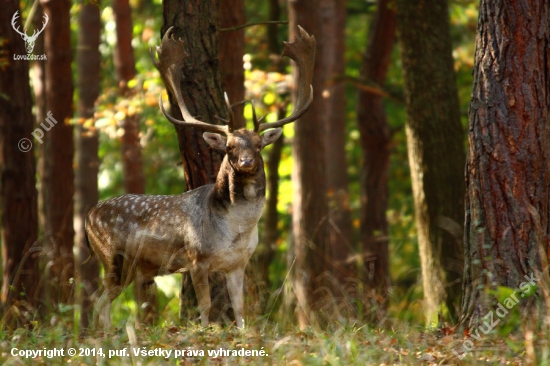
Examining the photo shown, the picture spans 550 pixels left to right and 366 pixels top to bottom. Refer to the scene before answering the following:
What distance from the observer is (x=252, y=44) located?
2022cm

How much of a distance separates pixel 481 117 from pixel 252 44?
13.6 metres

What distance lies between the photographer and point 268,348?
20.8ft

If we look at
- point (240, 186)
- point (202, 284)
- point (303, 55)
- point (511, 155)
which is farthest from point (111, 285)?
point (511, 155)

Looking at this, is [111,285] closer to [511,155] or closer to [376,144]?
[511,155]

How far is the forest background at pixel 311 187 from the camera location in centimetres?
685

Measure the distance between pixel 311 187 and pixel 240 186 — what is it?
6.33m

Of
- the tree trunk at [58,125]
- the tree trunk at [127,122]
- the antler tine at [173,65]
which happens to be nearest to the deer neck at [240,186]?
the antler tine at [173,65]

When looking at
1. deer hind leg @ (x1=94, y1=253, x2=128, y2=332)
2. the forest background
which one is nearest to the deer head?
the forest background

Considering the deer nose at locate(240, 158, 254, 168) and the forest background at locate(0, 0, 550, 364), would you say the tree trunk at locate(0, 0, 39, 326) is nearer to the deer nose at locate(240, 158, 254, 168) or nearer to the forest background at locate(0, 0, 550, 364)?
the forest background at locate(0, 0, 550, 364)

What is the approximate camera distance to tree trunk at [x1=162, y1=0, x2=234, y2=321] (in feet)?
29.8

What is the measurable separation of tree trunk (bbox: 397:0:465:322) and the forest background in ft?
0.07

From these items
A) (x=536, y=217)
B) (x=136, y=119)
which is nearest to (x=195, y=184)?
(x=536, y=217)

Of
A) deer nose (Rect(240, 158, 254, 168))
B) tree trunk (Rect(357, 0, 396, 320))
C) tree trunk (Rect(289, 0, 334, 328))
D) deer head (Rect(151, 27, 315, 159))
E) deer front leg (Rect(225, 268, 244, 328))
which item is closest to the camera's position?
deer nose (Rect(240, 158, 254, 168))

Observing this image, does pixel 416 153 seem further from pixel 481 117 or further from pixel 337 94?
pixel 337 94
